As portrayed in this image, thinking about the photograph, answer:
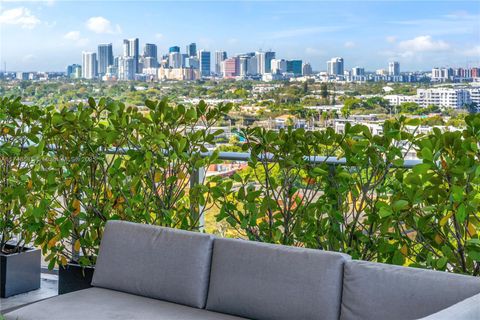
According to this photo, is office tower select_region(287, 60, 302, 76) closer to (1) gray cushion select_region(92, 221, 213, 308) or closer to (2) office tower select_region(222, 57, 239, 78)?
(2) office tower select_region(222, 57, 239, 78)

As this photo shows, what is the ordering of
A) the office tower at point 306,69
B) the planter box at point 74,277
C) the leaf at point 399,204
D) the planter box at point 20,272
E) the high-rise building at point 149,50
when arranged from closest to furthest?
the leaf at point 399,204 → the planter box at point 74,277 → the planter box at point 20,272 → the office tower at point 306,69 → the high-rise building at point 149,50

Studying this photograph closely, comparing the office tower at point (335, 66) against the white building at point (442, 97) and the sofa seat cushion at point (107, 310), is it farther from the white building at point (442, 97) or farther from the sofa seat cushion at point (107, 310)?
the sofa seat cushion at point (107, 310)

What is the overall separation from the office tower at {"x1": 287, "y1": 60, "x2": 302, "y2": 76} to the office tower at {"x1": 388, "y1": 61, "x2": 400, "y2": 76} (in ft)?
2.28

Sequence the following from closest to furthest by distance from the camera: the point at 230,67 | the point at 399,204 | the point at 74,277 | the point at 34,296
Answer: the point at 399,204 → the point at 74,277 → the point at 34,296 → the point at 230,67

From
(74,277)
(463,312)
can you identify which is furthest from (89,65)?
(463,312)

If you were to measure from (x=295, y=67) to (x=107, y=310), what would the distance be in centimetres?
286

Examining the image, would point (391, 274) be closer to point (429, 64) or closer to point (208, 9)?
point (429, 64)

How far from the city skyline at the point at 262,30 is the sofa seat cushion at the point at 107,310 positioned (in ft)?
8.21

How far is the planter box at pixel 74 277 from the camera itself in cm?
408

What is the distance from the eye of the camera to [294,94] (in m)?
4.91

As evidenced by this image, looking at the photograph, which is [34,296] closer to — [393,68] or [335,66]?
[335,66]

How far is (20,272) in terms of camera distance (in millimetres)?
4418

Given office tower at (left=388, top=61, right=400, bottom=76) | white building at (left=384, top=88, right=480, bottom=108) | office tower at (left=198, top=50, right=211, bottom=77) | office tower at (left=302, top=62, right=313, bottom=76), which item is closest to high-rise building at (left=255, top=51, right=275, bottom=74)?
office tower at (left=302, top=62, right=313, bottom=76)

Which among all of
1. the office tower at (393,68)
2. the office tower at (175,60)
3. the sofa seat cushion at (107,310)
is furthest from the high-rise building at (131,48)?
the sofa seat cushion at (107,310)
